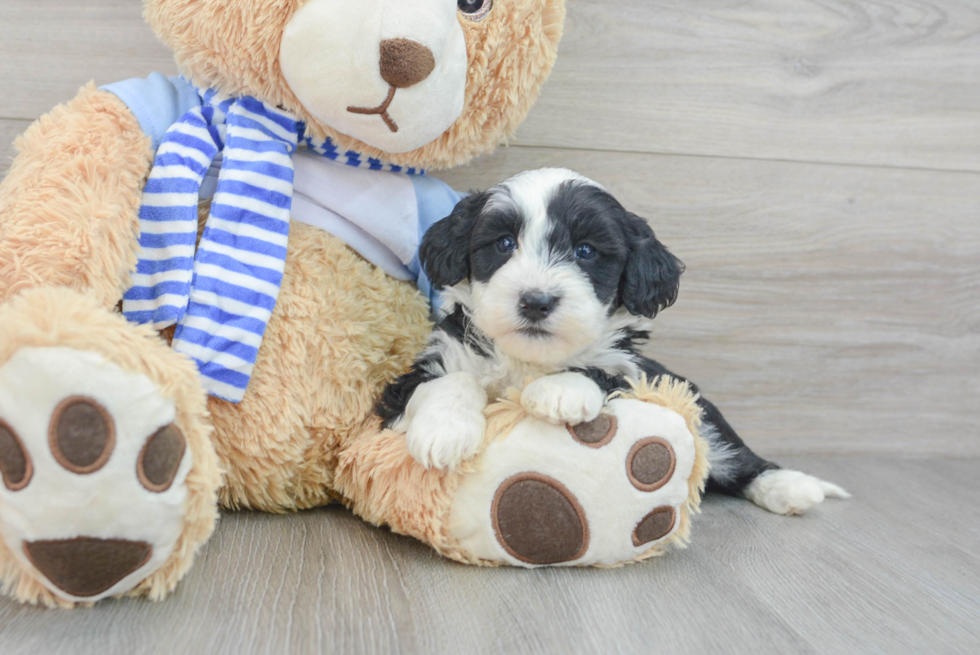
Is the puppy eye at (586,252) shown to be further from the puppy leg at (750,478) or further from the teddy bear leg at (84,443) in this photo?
the teddy bear leg at (84,443)

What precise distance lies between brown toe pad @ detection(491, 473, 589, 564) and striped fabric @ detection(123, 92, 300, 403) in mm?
498

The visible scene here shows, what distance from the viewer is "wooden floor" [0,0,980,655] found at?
1.35 m

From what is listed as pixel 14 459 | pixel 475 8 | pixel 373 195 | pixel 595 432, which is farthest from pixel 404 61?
pixel 14 459

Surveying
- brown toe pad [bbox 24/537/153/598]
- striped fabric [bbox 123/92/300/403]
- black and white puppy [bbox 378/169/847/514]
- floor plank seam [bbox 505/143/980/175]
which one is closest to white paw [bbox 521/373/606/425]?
black and white puppy [bbox 378/169/847/514]

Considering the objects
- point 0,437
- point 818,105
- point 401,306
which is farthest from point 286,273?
point 818,105

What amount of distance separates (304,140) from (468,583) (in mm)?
876

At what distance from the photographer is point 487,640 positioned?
3.41 feet

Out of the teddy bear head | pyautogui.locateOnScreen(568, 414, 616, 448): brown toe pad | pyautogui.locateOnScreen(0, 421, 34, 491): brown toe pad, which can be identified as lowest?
pyautogui.locateOnScreen(0, 421, 34, 491): brown toe pad

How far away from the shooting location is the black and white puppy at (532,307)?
4.10ft

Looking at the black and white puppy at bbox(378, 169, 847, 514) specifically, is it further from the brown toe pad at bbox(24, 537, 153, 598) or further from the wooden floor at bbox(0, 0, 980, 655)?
the brown toe pad at bbox(24, 537, 153, 598)

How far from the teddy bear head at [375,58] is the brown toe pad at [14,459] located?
71cm

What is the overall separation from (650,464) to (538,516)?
0.20m

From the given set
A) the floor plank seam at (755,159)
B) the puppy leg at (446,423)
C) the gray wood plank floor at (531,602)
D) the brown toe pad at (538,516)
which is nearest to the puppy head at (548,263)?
the puppy leg at (446,423)

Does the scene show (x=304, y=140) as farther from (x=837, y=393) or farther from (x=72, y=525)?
(x=837, y=393)
